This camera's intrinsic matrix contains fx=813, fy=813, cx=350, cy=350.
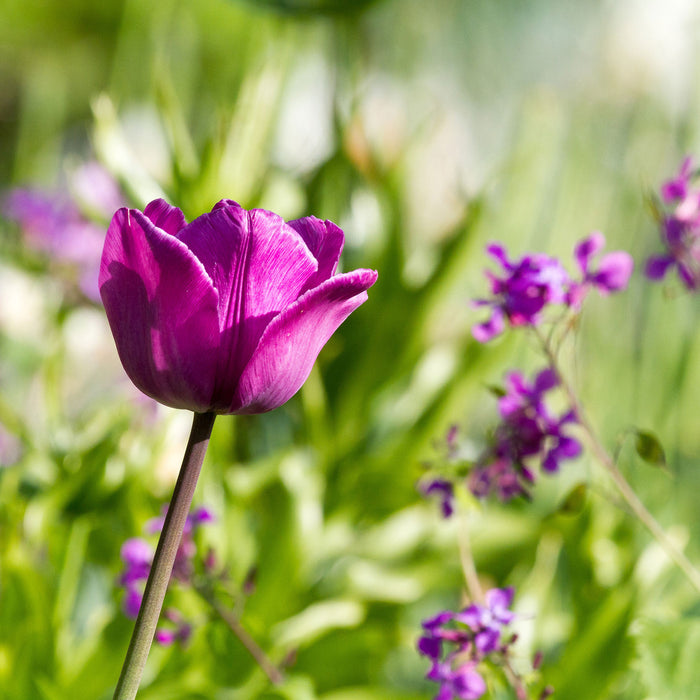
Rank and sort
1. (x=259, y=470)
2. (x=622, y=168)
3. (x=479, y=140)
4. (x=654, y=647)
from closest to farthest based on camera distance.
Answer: (x=654, y=647)
(x=259, y=470)
(x=622, y=168)
(x=479, y=140)

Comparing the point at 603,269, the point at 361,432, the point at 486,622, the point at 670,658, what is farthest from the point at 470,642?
the point at 361,432

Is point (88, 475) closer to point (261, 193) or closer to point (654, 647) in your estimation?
point (261, 193)

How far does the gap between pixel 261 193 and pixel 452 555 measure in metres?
0.49

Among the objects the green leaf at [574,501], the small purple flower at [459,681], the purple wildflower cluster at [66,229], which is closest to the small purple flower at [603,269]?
the green leaf at [574,501]

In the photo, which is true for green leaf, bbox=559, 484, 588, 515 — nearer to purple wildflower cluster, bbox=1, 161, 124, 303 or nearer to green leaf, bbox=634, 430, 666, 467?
green leaf, bbox=634, 430, 666, 467

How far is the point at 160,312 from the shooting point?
29cm

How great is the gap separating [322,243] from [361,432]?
77 cm

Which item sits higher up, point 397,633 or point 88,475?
point 88,475

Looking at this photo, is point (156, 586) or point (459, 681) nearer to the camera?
point (156, 586)

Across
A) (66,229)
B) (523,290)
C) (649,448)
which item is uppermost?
(66,229)

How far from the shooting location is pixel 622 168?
138 centimetres

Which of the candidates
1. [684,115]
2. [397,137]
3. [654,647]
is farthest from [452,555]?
[397,137]

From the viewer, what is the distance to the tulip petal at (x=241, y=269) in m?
0.30

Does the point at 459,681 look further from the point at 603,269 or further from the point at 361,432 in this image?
the point at 361,432
